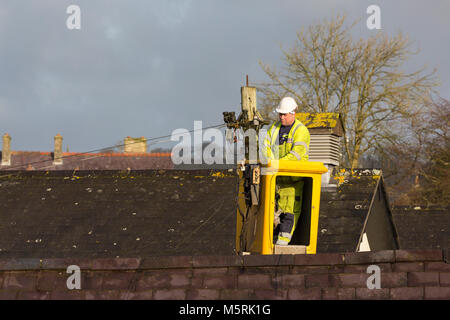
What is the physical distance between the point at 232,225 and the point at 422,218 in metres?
7.88

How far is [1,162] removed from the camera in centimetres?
5700

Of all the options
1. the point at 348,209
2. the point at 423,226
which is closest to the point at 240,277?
the point at 348,209

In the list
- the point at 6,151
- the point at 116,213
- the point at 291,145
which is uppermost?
the point at 6,151

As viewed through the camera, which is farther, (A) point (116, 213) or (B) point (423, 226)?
(B) point (423, 226)

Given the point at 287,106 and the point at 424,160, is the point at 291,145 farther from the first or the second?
the point at 424,160

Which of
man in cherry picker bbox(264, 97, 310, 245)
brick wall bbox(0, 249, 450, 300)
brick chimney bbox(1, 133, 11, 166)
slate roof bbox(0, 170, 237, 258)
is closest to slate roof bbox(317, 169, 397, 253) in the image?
slate roof bbox(0, 170, 237, 258)

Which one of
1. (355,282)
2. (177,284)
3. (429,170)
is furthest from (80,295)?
(429,170)

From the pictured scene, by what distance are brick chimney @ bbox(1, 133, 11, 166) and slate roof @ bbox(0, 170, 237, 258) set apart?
128ft

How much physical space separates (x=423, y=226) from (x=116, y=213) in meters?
9.09

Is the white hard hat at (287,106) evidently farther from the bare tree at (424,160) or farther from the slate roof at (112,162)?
the slate roof at (112,162)

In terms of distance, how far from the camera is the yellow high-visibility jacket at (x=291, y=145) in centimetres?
927

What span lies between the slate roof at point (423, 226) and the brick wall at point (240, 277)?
11581 mm

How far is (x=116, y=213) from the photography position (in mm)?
15984

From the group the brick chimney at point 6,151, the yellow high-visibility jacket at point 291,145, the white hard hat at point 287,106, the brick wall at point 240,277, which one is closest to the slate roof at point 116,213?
the yellow high-visibility jacket at point 291,145
